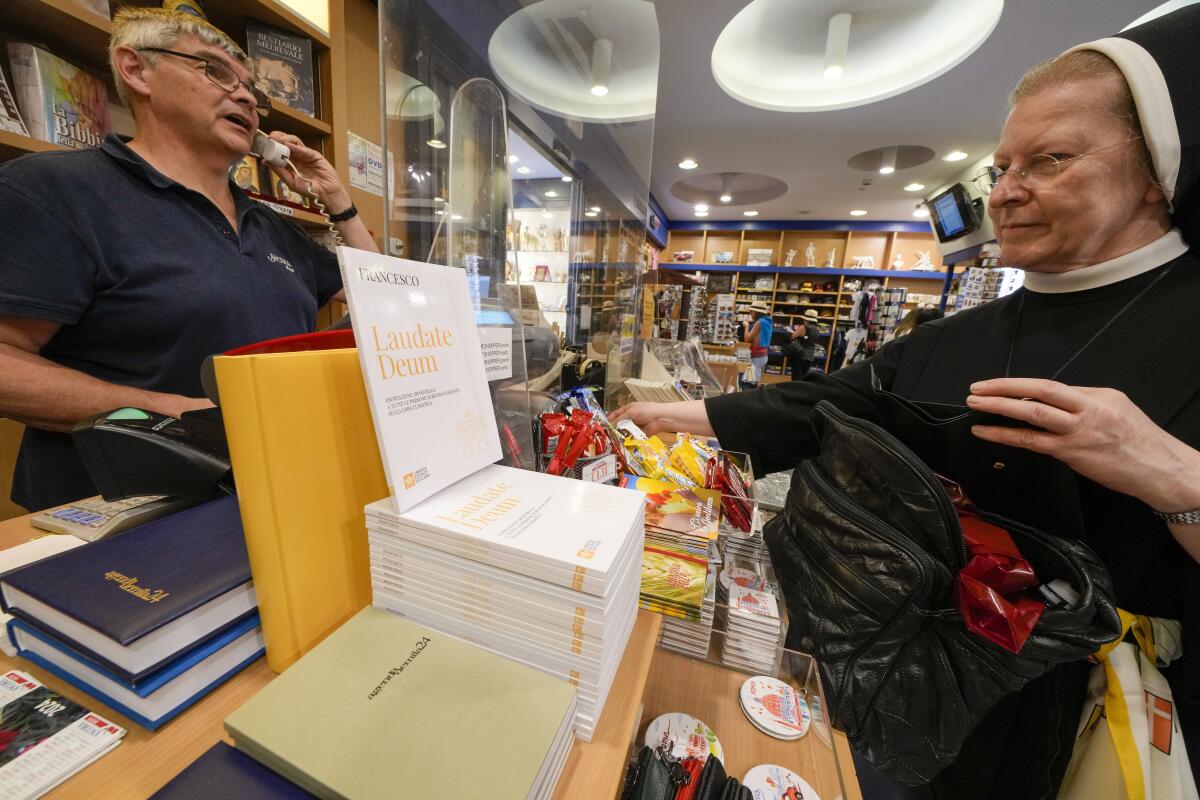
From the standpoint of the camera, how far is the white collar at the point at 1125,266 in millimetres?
764

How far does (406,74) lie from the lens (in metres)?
0.92

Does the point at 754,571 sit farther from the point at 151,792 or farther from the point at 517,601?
the point at 151,792

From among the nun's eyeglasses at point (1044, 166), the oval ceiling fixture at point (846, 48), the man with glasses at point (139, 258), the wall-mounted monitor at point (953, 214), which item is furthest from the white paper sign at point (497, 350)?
the wall-mounted monitor at point (953, 214)

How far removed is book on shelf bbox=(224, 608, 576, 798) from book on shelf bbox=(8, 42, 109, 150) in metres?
1.64

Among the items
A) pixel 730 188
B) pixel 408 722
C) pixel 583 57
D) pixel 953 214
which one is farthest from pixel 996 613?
pixel 730 188

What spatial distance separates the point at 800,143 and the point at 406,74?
5.14 m

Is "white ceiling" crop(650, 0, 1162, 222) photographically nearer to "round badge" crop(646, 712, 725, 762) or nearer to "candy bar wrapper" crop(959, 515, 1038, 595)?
"candy bar wrapper" crop(959, 515, 1038, 595)

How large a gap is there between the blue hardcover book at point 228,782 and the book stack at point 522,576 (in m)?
0.18

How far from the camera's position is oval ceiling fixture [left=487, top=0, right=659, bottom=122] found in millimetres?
1914

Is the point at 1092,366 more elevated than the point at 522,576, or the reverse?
the point at 1092,366

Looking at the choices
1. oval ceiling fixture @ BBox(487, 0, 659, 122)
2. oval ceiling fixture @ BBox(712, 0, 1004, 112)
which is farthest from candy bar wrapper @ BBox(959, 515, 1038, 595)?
oval ceiling fixture @ BBox(712, 0, 1004, 112)

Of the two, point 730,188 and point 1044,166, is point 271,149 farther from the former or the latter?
point 730,188

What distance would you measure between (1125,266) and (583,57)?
7.99 feet

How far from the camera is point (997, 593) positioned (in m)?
0.60
